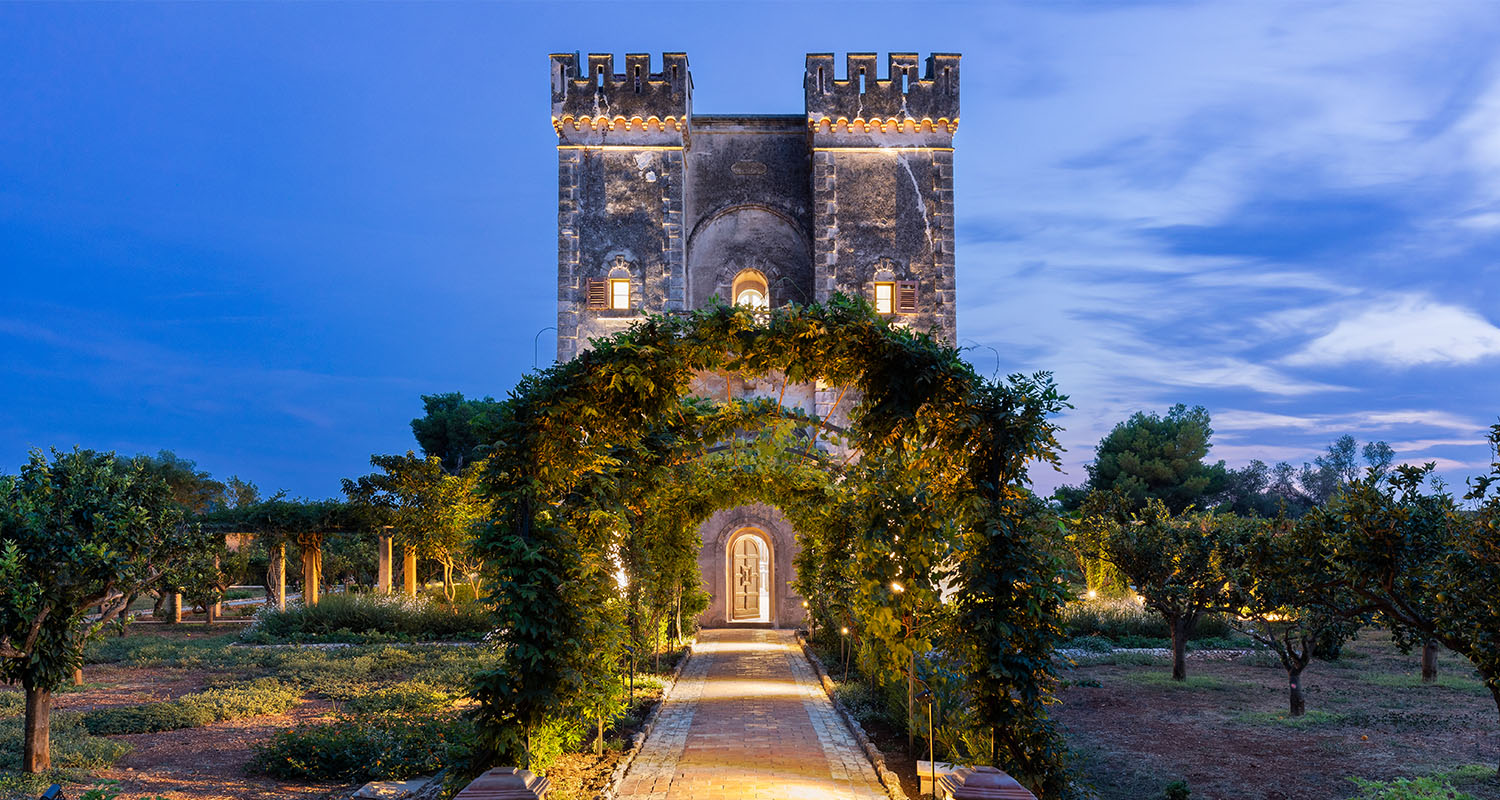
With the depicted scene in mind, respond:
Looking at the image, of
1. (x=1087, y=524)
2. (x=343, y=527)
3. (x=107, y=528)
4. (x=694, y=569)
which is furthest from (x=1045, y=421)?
(x=343, y=527)

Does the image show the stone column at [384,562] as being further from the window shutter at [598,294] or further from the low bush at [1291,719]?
the low bush at [1291,719]

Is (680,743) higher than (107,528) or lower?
lower

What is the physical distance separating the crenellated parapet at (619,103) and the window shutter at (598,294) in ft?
10.5

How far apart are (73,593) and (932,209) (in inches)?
713

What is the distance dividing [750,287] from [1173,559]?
12.4 m

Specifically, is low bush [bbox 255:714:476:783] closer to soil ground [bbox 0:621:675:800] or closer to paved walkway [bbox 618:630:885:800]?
soil ground [bbox 0:621:675:800]

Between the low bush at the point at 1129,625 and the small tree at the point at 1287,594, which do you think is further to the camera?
the low bush at the point at 1129,625

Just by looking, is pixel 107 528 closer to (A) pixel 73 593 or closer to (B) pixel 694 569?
(A) pixel 73 593

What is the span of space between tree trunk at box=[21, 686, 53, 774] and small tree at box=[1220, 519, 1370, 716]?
36.5 ft

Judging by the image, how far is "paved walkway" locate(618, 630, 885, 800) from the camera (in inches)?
323

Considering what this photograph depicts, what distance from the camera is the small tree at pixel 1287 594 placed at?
9336 millimetres

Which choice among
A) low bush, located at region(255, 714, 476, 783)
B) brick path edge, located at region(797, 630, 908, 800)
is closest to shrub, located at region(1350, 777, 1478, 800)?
brick path edge, located at region(797, 630, 908, 800)

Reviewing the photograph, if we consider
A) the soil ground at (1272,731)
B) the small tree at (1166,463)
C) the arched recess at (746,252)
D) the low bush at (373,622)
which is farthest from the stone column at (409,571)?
the small tree at (1166,463)

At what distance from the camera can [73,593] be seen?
8.58 metres
